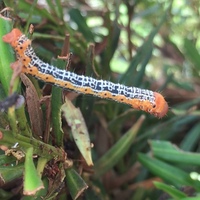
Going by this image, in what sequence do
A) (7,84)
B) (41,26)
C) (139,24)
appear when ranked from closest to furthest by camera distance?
(7,84)
(41,26)
(139,24)

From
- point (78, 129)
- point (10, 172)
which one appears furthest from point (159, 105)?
point (10, 172)

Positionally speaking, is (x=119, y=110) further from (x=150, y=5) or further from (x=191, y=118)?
(x=150, y=5)

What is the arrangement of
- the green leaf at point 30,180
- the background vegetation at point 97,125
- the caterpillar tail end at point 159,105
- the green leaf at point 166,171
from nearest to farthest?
the green leaf at point 30,180, the background vegetation at point 97,125, the caterpillar tail end at point 159,105, the green leaf at point 166,171

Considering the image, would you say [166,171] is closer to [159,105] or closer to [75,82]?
[159,105]

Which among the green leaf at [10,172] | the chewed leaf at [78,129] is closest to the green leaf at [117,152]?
the chewed leaf at [78,129]

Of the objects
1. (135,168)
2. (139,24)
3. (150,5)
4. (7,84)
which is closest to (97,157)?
(135,168)

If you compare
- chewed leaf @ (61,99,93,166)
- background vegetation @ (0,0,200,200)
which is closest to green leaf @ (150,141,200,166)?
background vegetation @ (0,0,200,200)

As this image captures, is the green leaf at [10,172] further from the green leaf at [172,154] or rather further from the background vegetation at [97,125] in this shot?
the green leaf at [172,154]
